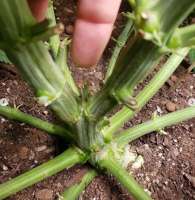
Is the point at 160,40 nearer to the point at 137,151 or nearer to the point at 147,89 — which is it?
the point at 147,89

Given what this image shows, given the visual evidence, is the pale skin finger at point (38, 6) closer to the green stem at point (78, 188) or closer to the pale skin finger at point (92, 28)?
the pale skin finger at point (92, 28)

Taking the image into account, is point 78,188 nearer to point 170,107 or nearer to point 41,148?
point 41,148

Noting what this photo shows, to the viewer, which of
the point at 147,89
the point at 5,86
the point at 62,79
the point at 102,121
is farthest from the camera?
the point at 5,86

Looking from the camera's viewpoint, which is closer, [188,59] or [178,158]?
[178,158]

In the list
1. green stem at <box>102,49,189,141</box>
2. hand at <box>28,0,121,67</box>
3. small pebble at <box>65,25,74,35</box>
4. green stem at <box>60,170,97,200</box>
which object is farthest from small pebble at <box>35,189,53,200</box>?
small pebble at <box>65,25,74,35</box>

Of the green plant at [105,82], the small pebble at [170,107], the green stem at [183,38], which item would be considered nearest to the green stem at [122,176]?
the green plant at [105,82]

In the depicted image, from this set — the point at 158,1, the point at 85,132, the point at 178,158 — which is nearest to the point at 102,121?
the point at 85,132
